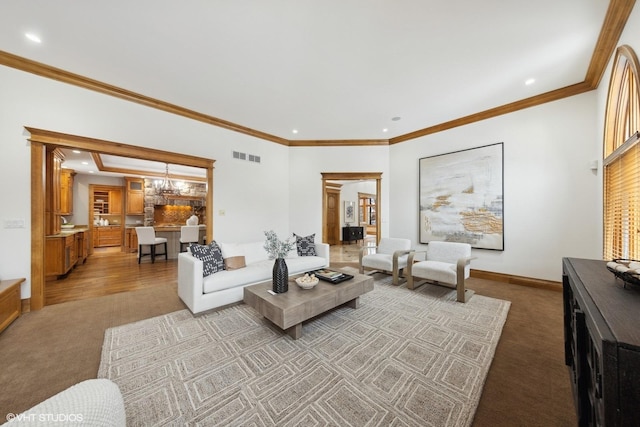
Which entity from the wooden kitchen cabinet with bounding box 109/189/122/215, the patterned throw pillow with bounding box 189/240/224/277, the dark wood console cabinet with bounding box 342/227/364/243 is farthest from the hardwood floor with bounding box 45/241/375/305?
the dark wood console cabinet with bounding box 342/227/364/243

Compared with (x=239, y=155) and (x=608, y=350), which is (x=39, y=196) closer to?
(x=239, y=155)

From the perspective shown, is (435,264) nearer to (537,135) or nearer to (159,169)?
(537,135)

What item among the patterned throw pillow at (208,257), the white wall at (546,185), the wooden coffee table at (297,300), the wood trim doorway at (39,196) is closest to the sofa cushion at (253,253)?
the patterned throw pillow at (208,257)

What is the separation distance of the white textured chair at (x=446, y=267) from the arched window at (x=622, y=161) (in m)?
1.46

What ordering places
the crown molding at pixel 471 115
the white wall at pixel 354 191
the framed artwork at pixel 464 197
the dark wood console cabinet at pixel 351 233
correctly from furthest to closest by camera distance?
the white wall at pixel 354 191
the dark wood console cabinet at pixel 351 233
the framed artwork at pixel 464 197
the crown molding at pixel 471 115

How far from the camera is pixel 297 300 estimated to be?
7.58 feet

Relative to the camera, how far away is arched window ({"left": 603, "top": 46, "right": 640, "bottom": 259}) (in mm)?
2088

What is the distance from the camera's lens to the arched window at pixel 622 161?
2088mm

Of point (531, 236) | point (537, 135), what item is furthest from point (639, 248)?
point (537, 135)

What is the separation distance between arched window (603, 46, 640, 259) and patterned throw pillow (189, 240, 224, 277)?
442cm

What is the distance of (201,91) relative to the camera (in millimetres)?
3482

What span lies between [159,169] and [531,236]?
9915 millimetres

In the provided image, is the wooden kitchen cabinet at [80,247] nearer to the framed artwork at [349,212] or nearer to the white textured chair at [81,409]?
the white textured chair at [81,409]

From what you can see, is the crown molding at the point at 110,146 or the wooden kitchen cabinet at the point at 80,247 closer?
the crown molding at the point at 110,146
